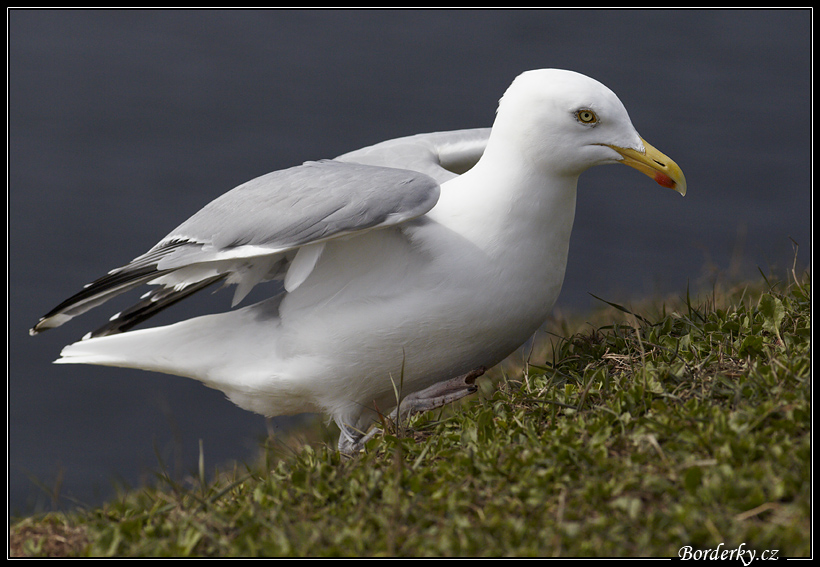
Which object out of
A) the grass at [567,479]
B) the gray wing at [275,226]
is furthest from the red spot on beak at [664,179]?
the gray wing at [275,226]

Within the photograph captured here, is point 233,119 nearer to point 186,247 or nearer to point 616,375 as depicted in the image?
point 186,247

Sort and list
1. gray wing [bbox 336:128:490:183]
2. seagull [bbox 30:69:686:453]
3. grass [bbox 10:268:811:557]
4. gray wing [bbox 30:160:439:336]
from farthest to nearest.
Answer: gray wing [bbox 336:128:490:183], seagull [bbox 30:69:686:453], gray wing [bbox 30:160:439:336], grass [bbox 10:268:811:557]

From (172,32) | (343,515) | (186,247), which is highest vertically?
(172,32)

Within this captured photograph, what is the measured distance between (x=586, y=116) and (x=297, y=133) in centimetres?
731

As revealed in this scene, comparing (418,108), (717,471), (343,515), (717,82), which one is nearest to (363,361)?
(343,515)

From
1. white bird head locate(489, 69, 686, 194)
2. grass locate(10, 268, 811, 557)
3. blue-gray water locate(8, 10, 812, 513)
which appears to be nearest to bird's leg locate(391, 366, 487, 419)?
grass locate(10, 268, 811, 557)

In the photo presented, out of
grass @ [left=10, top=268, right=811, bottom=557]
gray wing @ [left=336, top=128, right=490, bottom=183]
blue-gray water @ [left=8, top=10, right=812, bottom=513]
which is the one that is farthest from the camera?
blue-gray water @ [left=8, top=10, right=812, bottom=513]

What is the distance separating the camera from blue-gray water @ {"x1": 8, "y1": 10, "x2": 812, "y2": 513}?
9453 mm

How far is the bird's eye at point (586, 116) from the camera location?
3.97 m

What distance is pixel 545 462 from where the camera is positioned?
3172 mm

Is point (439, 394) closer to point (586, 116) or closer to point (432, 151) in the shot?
point (586, 116)

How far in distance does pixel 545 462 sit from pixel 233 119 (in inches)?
353

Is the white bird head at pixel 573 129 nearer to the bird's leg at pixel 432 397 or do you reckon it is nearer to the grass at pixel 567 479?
the grass at pixel 567 479

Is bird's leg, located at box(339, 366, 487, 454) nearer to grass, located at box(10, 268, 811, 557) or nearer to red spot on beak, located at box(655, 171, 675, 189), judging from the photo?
grass, located at box(10, 268, 811, 557)
